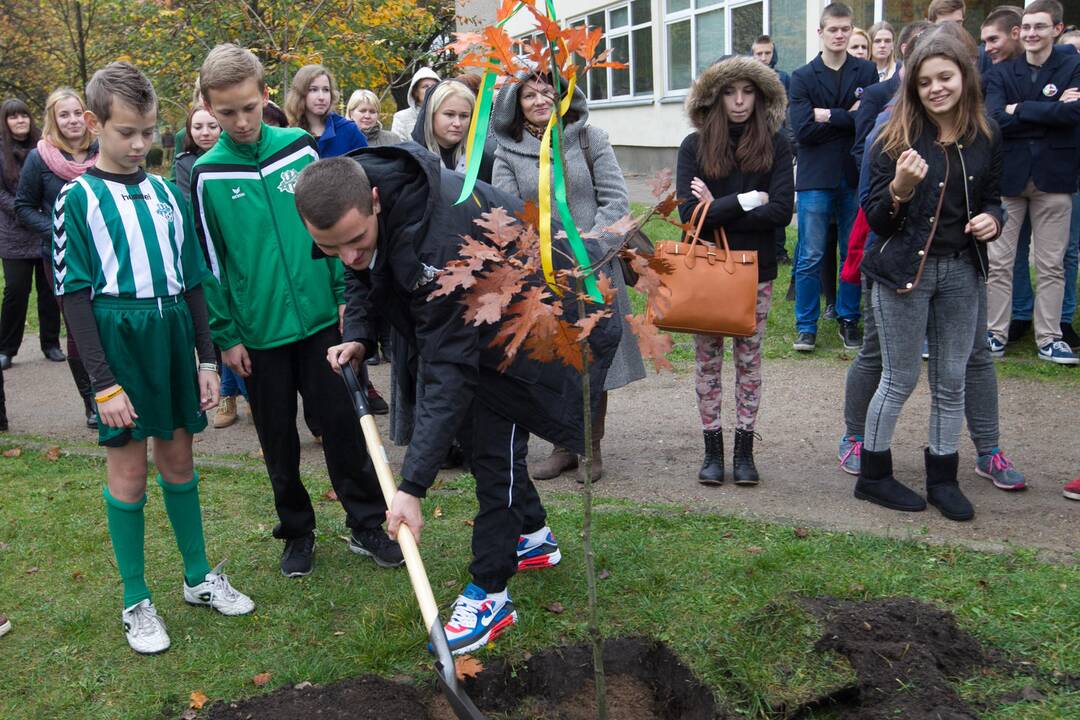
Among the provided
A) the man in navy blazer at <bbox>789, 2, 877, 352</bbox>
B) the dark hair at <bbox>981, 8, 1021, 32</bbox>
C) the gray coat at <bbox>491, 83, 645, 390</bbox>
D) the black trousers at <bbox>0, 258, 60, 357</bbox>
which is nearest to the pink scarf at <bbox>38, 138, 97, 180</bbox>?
the black trousers at <bbox>0, 258, 60, 357</bbox>

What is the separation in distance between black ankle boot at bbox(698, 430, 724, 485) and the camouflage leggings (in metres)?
0.06

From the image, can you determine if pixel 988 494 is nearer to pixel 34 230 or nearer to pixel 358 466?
pixel 358 466

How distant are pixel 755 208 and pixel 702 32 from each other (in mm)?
14469

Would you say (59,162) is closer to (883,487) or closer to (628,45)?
(883,487)

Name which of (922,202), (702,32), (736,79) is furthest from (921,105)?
(702,32)

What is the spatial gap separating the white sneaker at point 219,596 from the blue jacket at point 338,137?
3.37m

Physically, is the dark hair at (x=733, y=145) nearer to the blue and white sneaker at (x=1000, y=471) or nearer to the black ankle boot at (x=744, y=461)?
the black ankle boot at (x=744, y=461)

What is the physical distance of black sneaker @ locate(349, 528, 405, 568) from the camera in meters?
4.41

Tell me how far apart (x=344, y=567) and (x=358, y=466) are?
0.50 metres

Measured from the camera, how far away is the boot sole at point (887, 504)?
4699 millimetres

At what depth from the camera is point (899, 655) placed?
334 centimetres

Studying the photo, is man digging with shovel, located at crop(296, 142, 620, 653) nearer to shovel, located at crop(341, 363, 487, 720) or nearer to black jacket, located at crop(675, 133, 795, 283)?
shovel, located at crop(341, 363, 487, 720)

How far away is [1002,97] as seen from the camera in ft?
22.4

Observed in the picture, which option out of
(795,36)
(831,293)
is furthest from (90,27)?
(831,293)
